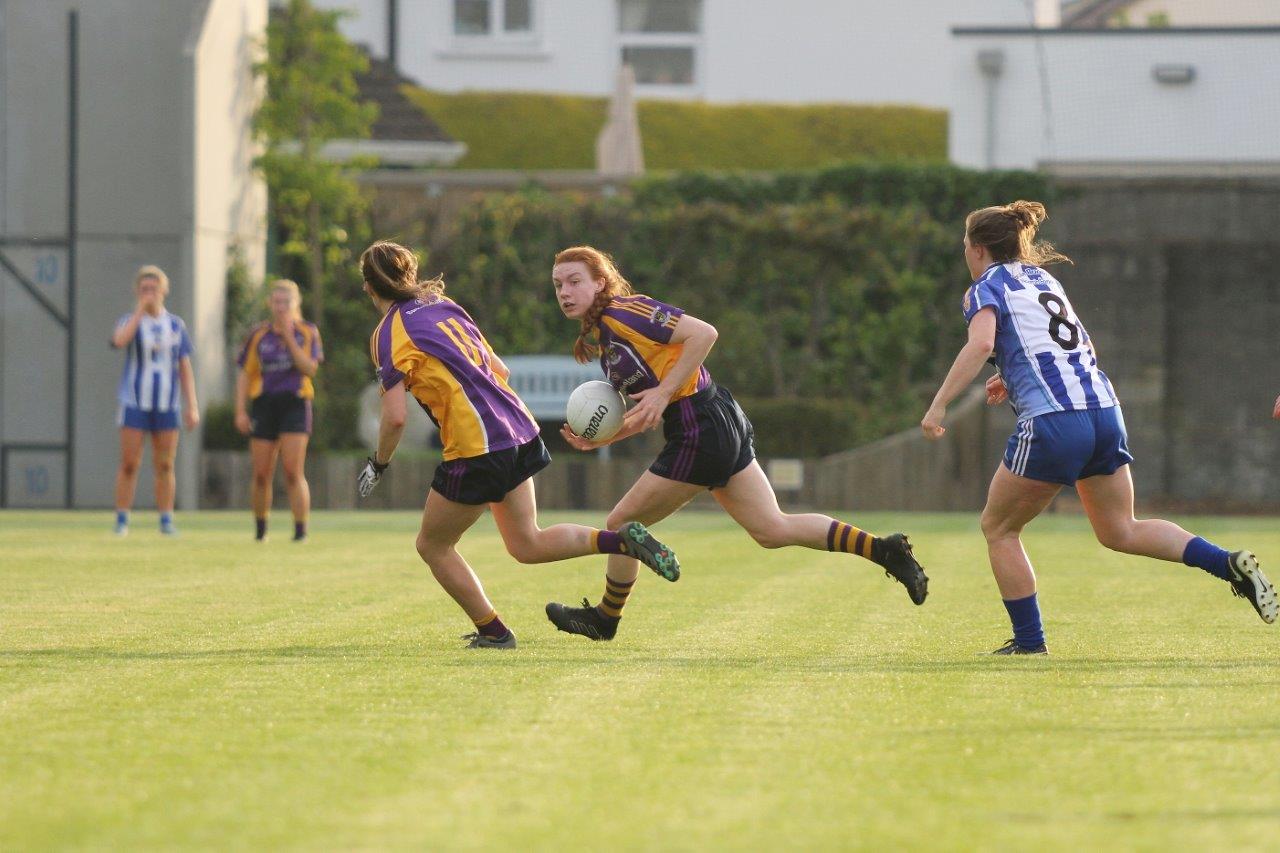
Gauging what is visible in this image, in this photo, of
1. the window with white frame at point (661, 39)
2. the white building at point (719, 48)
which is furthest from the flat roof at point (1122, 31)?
the window with white frame at point (661, 39)

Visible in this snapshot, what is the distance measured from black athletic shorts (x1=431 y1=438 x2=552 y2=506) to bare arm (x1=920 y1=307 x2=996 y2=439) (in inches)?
56.6

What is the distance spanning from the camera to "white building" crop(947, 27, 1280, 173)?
25.8 m

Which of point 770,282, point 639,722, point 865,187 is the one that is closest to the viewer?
point 639,722

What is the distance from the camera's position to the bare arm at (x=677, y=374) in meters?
7.60

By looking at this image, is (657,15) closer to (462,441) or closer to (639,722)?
(462,441)

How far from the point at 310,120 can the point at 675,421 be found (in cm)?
1676

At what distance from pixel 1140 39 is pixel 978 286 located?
19585 millimetres

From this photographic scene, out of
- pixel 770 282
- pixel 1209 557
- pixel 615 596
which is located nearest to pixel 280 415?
pixel 615 596

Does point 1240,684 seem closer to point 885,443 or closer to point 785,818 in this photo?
point 785,818

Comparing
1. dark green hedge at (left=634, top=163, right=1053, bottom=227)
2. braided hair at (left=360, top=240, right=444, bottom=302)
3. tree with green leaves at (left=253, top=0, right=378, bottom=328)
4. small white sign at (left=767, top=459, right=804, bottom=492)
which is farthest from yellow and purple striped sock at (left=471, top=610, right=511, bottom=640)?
dark green hedge at (left=634, top=163, right=1053, bottom=227)

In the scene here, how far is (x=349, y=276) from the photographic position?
79.3 ft

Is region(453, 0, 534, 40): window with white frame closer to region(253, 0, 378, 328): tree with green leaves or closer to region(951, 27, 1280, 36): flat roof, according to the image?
region(253, 0, 378, 328): tree with green leaves

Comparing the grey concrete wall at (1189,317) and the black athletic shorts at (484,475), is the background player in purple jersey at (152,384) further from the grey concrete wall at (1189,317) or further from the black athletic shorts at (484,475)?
the grey concrete wall at (1189,317)

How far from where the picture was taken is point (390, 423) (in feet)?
24.3
